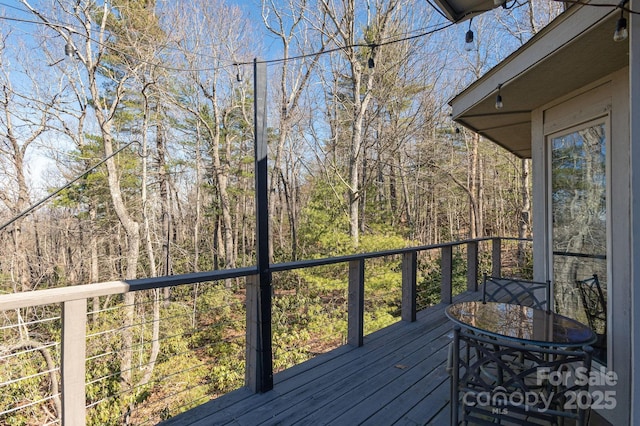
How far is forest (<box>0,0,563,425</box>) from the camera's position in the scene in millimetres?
8000

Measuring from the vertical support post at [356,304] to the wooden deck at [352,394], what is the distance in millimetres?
106

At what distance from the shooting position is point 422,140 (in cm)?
1040

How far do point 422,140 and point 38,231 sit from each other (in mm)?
11956

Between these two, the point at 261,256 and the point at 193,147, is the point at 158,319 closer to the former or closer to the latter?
the point at 261,256

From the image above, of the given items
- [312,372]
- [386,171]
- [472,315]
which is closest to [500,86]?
[472,315]

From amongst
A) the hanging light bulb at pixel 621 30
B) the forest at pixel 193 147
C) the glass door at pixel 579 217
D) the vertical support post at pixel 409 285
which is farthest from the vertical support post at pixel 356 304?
the forest at pixel 193 147

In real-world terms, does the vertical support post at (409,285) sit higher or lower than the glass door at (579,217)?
lower

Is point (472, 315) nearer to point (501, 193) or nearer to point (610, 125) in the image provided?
point (610, 125)

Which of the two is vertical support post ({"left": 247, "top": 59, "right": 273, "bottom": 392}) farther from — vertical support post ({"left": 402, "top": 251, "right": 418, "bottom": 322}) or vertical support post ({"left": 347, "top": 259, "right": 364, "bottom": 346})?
vertical support post ({"left": 402, "top": 251, "right": 418, "bottom": 322})

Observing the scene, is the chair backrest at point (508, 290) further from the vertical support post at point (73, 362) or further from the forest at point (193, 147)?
the forest at point (193, 147)

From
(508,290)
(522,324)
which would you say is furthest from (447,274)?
(522,324)

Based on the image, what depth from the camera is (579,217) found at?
251 centimetres

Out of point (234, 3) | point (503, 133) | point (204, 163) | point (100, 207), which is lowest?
point (100, 207)

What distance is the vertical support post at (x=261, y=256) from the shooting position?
2227 millimetres
